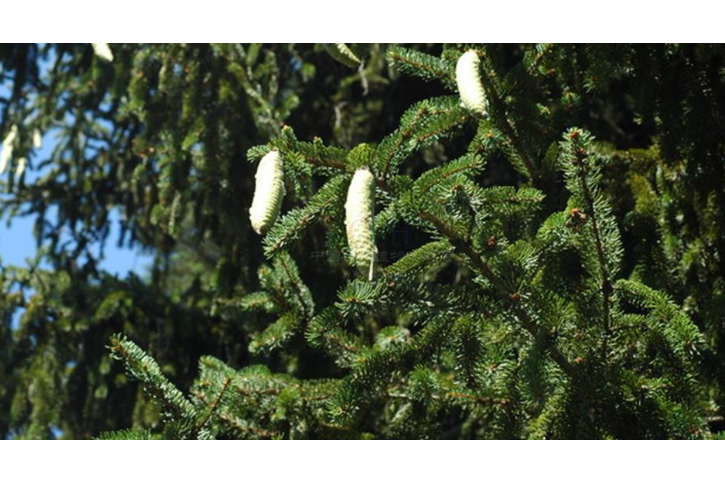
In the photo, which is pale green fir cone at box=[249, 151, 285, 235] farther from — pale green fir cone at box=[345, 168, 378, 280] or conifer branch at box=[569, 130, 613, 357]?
conifer branch at box=[569, 130, 613, 357]

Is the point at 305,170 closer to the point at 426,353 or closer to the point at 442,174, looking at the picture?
the point at 442,174

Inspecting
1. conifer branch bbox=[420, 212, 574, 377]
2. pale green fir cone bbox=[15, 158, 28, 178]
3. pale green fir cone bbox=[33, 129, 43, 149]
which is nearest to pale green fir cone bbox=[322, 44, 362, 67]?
conifer branch bbox=[420, 212, 574, 377]

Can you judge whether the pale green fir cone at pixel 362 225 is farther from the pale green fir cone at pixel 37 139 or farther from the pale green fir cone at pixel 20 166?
the pale green fir cone at pixel 20 166

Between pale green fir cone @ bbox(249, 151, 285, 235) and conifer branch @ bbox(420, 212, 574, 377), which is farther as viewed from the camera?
conifer branch @ bbox(420, 212, 574, 377)

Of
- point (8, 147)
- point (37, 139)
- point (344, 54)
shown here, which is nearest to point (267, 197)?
point (344, 54)

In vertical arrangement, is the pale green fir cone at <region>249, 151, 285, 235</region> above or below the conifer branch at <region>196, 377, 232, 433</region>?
above

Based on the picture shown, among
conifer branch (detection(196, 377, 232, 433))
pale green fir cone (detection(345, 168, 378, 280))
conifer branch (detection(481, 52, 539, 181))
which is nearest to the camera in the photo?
pale green fir cone (detection(345, 168, 378, 280))
